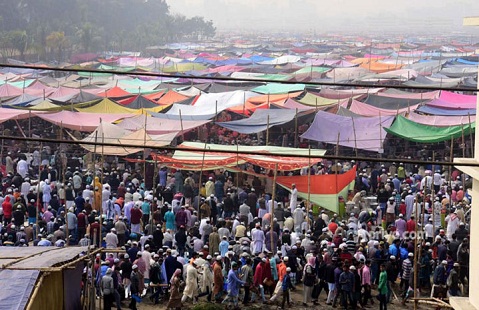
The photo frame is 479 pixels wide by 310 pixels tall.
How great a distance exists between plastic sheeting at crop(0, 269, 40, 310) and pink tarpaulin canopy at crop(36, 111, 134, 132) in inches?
374

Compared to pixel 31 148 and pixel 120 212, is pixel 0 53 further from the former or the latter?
pixel 120 212

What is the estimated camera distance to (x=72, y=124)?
1686 cm

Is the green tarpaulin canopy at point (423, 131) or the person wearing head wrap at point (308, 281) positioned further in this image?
the green tarpaulin canopy at point (423, 131)

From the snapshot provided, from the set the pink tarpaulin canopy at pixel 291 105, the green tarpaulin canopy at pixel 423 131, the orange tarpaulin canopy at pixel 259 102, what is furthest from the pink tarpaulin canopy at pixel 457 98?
the green tarpaulin canopy at pixel 423 131

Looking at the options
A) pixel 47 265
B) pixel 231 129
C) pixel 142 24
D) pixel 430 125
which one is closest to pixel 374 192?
pixel 430 125

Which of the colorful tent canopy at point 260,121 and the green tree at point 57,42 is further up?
the green tree at point 57,42

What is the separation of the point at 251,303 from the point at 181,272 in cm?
77

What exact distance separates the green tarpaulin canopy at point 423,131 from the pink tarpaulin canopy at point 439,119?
26 cm

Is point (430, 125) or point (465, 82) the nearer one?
point (430, 125)

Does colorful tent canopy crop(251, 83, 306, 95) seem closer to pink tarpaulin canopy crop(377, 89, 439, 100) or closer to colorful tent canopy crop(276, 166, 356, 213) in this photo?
pink tarpaulin canopy crop(377, 89, 439, 100)

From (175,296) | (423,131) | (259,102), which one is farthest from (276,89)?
(175,296)

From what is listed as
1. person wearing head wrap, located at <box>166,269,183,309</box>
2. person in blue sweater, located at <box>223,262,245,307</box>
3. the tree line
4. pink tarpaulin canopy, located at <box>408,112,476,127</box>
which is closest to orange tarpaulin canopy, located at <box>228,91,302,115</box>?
pink tarpaulin canopy, located at <box>408,112,476,127</box>

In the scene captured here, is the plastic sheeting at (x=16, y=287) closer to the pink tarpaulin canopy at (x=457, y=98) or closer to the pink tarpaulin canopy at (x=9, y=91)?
the pink tarpaulin canopy at (x=457, y=98)

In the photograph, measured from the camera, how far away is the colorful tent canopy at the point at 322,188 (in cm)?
1253
